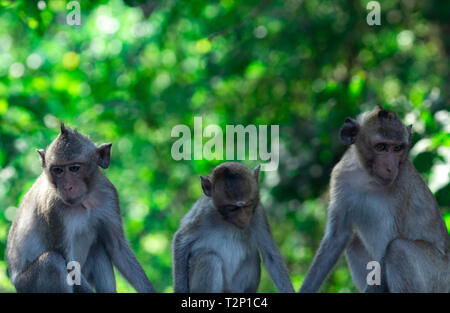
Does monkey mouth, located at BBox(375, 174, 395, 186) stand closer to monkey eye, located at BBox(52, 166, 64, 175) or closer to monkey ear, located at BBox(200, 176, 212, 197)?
monkey ear, located at BBox(200, 176, 212, 197)

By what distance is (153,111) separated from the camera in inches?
444

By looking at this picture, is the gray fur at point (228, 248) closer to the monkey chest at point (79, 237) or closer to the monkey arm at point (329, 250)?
the monkey arm at point (329, 250)

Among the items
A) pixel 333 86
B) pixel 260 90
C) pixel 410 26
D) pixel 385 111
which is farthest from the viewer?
pixel 410 26

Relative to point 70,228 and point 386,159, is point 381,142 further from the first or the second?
point 70,228

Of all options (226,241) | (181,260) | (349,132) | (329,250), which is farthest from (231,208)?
(349,132)

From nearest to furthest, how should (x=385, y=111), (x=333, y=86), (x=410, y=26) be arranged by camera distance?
(x=385, y=111) → (x=333, y=86) → (x=410, y=26)

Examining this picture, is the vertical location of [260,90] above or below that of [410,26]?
below

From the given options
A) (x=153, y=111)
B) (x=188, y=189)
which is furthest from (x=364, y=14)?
(x=188, y=189)

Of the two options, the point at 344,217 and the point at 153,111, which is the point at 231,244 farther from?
the point at 153,111

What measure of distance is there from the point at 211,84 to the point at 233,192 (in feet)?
21.8

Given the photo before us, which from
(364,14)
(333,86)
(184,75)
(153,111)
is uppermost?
(364,14)

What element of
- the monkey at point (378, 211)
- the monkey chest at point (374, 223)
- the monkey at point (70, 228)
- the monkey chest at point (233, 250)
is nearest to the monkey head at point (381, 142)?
the monkey at point (378, 211)

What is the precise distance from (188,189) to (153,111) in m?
2.87

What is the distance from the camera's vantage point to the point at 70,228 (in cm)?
479
